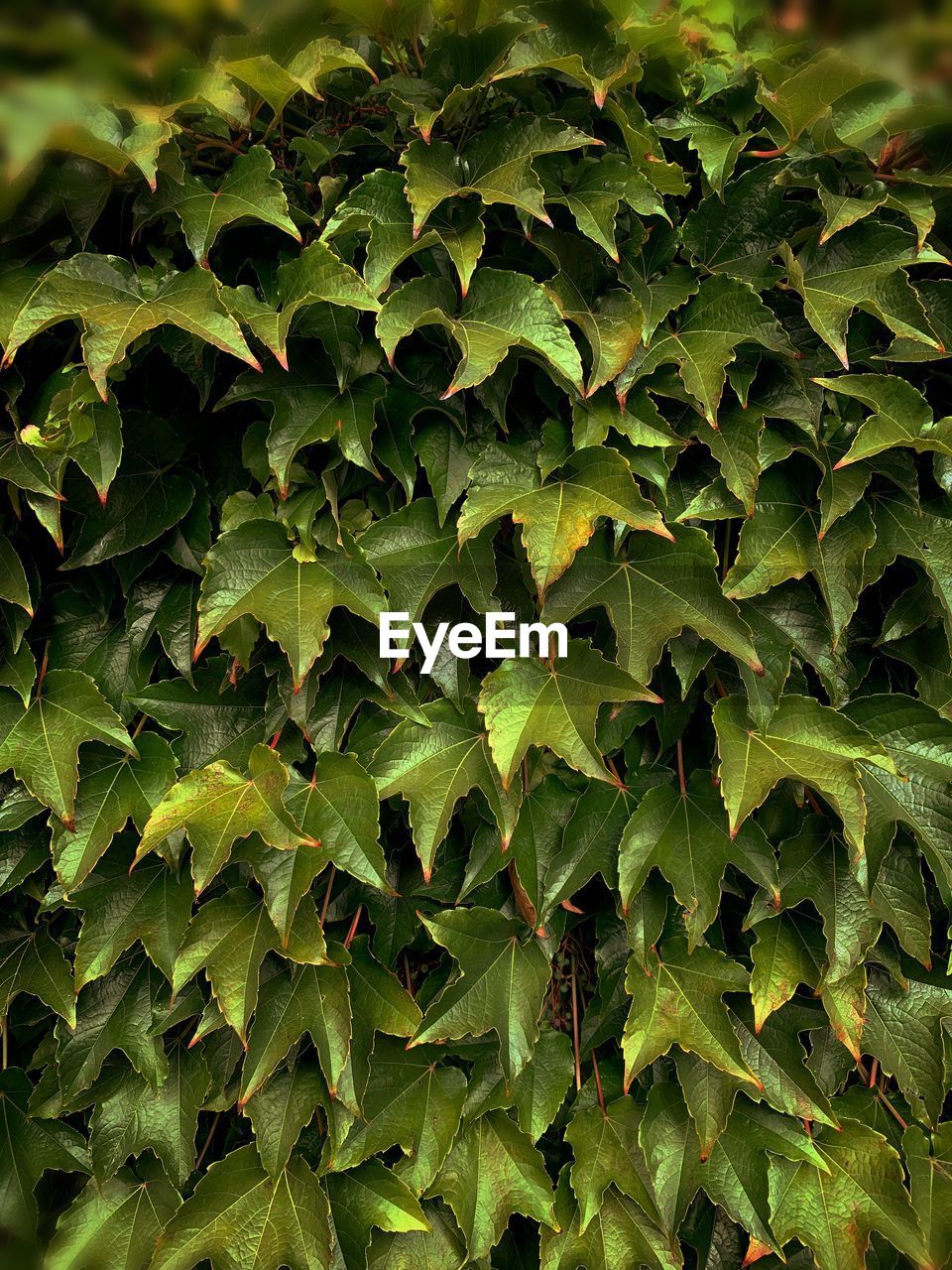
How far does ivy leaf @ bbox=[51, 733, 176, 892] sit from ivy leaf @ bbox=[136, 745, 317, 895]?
0.27 feet

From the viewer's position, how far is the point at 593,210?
3.77ft

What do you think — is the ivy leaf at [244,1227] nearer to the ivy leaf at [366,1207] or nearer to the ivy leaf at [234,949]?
the ivy leaf at [366,1207]

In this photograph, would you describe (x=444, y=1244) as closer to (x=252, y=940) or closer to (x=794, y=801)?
(x=252, y=940)

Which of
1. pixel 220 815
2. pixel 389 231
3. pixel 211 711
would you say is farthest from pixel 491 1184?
pixel 389 231

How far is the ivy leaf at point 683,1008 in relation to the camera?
3.99 feet

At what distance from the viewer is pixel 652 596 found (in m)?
1.18

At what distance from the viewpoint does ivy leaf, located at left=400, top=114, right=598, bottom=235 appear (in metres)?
1.09

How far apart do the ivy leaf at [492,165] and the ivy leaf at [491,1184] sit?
48.6 inches

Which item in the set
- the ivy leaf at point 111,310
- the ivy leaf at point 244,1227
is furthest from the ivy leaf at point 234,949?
the ivy leaf at point 111,310

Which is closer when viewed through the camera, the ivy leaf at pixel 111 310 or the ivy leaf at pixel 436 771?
the ivy leaf at pixel 111 310

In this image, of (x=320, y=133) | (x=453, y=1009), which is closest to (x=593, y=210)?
(x=320, y=133)

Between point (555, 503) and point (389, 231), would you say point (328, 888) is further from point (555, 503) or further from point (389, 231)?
point (389, 231)

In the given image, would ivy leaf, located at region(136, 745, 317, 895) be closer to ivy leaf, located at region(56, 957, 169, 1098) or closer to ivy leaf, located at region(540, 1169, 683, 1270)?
ivy leaf, located at region(56, 957, 169, 1098)

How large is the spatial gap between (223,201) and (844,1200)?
1.59 meters
